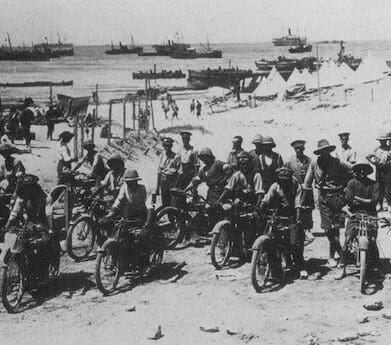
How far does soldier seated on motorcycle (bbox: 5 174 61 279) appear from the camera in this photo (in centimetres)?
788

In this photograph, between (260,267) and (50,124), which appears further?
(50,124)

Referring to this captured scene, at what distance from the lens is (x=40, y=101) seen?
5162cm

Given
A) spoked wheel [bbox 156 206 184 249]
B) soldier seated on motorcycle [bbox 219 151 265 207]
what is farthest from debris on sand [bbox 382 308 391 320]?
spoked wheel [bbox 156 206 184 249]

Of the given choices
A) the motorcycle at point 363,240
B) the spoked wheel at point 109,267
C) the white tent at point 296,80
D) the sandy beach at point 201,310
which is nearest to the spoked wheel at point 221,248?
the sandy beach at point 201,310

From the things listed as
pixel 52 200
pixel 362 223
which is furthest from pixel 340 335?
pixel 52 200

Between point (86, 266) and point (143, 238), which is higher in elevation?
point (143, 238)

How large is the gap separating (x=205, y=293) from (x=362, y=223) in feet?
7.68

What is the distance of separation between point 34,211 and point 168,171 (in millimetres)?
3226

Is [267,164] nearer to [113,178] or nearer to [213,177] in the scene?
[213,177]

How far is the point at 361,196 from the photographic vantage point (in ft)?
25.5

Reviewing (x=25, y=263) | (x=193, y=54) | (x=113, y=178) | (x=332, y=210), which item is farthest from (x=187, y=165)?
(x=193, y=54)

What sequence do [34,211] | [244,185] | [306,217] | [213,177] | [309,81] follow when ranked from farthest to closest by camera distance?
[309,81], [213,177], [244,185], [306,217], [34,211]

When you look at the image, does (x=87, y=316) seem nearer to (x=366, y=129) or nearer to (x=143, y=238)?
(x=143, y=238)

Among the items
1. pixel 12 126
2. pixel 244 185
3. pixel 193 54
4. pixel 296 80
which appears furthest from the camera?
pixel 193 54
